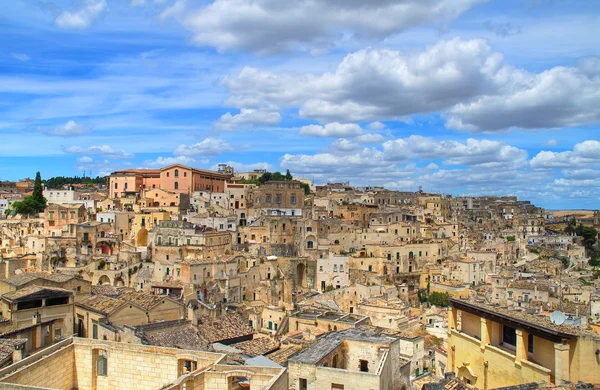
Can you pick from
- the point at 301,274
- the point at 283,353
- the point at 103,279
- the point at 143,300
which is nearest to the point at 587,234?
the point at 301,274

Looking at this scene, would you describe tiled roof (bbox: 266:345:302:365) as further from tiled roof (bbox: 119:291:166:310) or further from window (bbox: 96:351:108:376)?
window (bbox: 96:351:108:376)

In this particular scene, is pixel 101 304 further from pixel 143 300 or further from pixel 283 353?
pixel 283 353

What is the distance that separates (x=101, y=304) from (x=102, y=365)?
15965 millimetres

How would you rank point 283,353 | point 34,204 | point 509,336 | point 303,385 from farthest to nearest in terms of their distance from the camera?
point 34,204 → point 283,353 → point 303,385 → point 509,336

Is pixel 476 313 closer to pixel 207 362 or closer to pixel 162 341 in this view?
pixel 207 362

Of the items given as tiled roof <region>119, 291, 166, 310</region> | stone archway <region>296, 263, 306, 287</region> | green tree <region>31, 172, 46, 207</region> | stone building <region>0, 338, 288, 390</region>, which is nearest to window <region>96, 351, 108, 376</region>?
stone building <region>0, 338, 288, 390</region>

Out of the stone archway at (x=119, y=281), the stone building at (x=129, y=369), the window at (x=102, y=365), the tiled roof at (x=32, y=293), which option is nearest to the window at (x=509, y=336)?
the stone building at (x=129, y=369)

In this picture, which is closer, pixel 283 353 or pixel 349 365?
pixel 349 365

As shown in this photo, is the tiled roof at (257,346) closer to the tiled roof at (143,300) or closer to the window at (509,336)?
the tiled roof at (143,300)

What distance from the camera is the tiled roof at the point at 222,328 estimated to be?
90.7 ft

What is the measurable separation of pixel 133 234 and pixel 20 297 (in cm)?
3358

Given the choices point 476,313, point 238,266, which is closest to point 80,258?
point 238,266

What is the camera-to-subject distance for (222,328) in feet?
95.7

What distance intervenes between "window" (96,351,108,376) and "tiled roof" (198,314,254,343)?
14.9 metres
